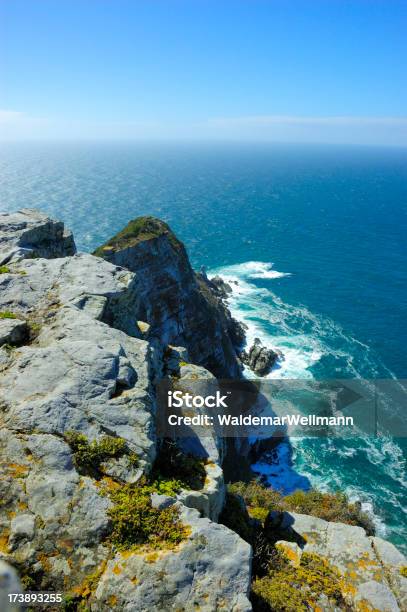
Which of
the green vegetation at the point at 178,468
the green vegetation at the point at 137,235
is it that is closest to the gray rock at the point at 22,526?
the green vegetation at the point at 178,468

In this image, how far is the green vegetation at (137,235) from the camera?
56928 millimetres

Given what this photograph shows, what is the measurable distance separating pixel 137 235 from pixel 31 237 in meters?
33.4

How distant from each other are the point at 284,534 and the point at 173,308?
3904 cm

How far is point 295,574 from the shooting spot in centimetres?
1432

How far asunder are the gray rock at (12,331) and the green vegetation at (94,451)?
216 inches

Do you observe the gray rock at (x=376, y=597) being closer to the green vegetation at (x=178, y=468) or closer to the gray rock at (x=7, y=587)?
the green vegetation at (x=178, y=468)

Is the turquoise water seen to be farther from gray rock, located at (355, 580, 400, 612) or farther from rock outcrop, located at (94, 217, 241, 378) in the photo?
gray rock, located at (355, 580, 400, 612)

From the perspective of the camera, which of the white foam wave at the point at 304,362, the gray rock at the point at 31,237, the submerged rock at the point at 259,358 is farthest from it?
the submerged rock at the point at 259,358

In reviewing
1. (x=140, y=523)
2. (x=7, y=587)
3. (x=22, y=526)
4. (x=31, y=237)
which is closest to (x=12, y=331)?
(x=22, y=526)

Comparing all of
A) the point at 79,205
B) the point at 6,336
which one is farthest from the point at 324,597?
the point at 79,205

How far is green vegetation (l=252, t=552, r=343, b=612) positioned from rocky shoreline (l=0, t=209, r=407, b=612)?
1.30 ft

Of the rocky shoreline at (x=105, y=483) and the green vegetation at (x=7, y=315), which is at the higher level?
the green vegetation at (x=7, y=315)

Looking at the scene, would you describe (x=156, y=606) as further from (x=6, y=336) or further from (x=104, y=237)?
(x=104, y=237)

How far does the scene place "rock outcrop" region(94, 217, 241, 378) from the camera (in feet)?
174
